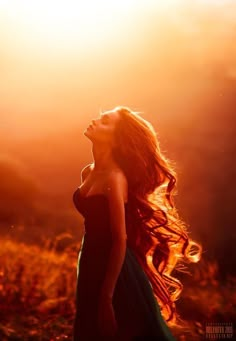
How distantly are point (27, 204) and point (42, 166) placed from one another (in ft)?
5.21

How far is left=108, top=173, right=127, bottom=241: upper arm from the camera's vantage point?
399 centimetres

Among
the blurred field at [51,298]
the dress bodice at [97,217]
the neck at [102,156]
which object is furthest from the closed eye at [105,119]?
the blurred field at [51,298]

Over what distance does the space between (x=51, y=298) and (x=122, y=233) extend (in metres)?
3.76

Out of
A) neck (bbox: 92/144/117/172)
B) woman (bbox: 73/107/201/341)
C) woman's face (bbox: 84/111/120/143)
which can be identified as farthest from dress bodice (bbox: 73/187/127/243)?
woman's face (bbox: 84/111/120/143)

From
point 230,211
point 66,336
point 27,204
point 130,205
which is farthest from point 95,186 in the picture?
point 27,204

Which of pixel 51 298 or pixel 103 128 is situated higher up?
pixel 103 128

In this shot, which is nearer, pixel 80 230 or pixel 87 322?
pixel 87 322

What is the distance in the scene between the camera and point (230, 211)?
12891 mm

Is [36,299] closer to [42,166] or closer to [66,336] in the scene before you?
[66,336]

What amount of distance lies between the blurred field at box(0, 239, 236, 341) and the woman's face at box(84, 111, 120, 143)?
3193mm

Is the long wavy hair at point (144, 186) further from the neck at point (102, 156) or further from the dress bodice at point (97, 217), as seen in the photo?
the dress bodice at point (97, 217)

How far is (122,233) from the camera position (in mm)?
3992

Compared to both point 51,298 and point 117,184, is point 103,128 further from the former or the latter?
point 51,298

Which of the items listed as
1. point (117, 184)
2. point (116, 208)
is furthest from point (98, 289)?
point (117, 184)
